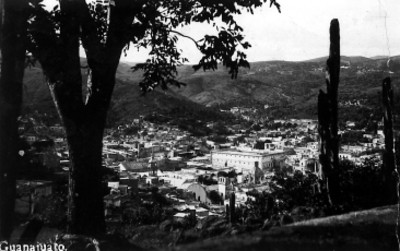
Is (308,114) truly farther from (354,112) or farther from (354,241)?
(354,241)

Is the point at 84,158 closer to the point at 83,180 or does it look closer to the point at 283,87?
the point at 83,180

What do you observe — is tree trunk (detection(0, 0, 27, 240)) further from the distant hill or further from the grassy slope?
the distant hill

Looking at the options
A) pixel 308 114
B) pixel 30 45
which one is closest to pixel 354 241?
pixel 30 45

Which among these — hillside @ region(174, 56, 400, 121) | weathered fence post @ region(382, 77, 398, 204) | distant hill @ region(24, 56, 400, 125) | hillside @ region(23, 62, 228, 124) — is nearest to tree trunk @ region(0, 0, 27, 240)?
weathered fence post @ region(382, 77, 398, 204)

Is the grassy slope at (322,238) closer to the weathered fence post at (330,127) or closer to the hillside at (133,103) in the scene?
the weathered fence post at (330,127)

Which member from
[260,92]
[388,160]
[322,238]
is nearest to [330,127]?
[388,160]

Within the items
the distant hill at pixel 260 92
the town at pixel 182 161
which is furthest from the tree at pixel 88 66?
the distant hill at pixel 260 92
